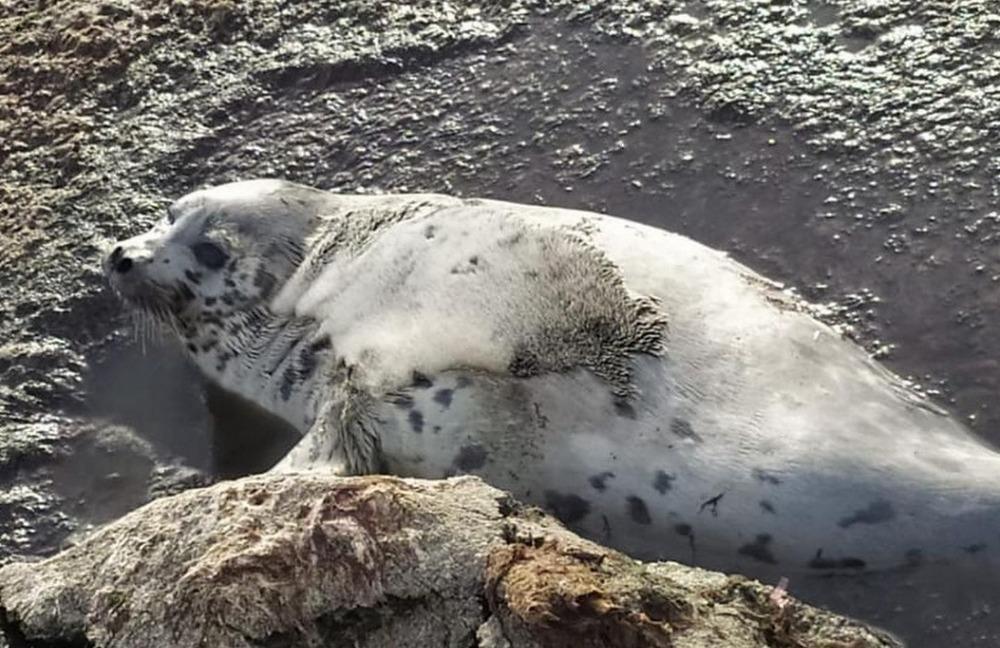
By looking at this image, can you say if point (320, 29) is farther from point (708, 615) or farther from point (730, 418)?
point (708, 615)

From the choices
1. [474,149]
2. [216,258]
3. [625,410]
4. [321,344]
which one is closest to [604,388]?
[625,410]

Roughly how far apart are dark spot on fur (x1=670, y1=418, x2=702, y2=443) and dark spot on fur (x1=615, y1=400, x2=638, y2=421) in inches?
3.5

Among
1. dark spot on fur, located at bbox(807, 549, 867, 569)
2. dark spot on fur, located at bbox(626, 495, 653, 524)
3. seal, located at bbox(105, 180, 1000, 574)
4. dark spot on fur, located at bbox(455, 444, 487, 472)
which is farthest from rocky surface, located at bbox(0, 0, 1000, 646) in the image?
dark spot on fur, located at bbox(455, 444, 487, 472)

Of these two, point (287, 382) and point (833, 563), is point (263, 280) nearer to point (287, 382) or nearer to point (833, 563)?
point (287, 382)

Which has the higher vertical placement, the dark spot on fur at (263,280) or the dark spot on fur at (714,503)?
the dark spot on fur at (714,503)

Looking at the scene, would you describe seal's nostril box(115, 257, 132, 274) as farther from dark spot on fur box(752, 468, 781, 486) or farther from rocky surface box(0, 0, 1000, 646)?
dark spot on fur box(752, 468, 781, 486)

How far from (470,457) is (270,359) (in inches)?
36.6

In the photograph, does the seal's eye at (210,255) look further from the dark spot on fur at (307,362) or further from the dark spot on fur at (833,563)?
the dark spot on fur at (833,563)

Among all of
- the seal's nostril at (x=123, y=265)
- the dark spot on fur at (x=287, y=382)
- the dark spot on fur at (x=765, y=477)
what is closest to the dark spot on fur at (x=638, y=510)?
the dark spot on fur at (x=765, y=477)

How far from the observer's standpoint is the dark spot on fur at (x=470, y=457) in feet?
13.3

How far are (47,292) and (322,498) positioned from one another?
7.03 ft

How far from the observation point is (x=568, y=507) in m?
3.93

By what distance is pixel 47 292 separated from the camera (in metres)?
5.23

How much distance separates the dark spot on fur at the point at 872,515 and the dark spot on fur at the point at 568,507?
55cm
